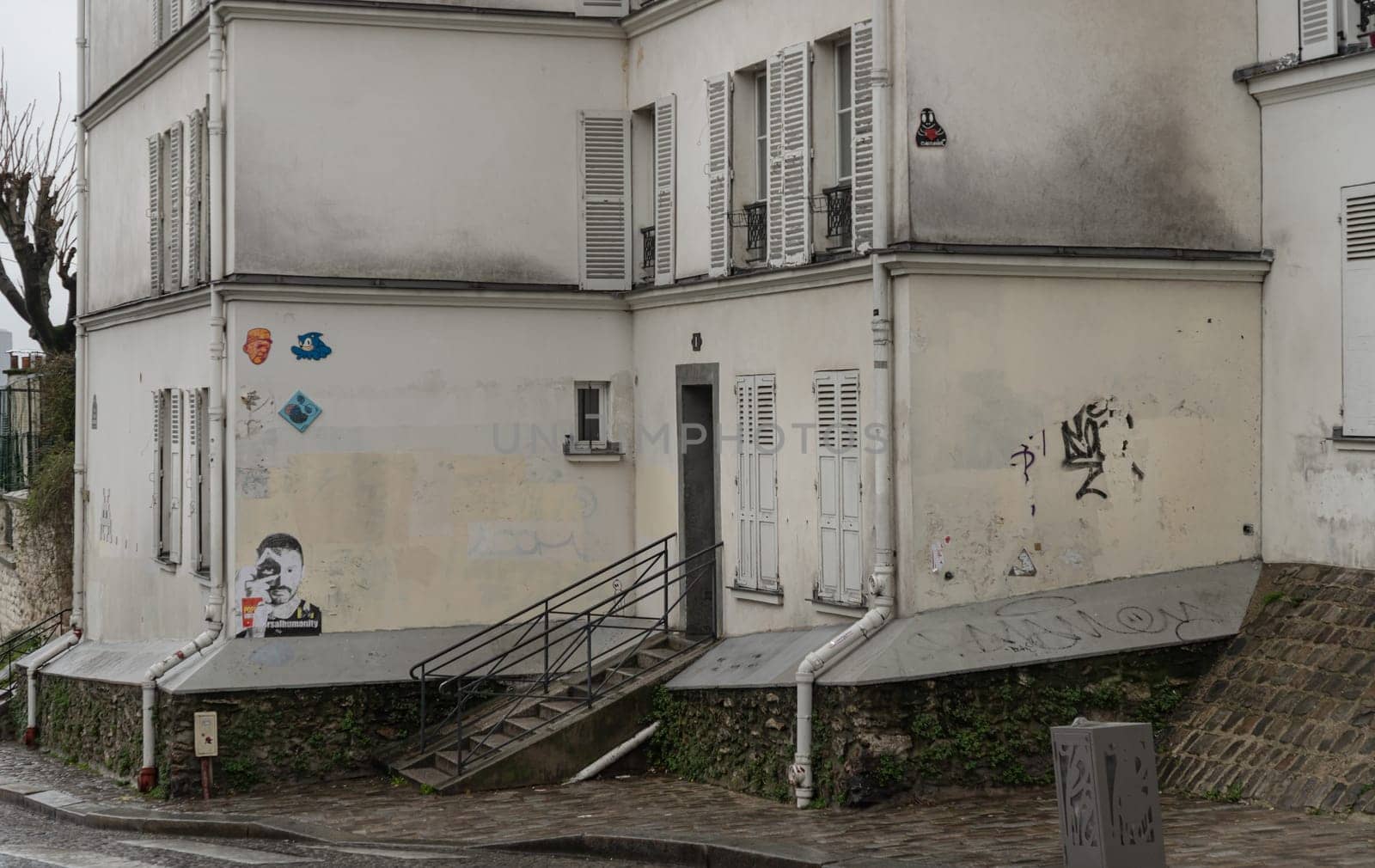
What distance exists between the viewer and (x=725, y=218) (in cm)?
1616

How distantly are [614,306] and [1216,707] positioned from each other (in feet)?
24.1

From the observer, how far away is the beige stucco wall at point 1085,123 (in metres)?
13.7

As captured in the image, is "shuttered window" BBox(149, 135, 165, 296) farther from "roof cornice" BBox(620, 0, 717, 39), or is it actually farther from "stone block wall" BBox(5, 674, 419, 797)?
"roof cornice" BBox(620, 0, 717, 39)

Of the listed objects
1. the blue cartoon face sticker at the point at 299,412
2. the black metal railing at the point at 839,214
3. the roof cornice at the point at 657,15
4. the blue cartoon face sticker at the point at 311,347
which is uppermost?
the roof cornice at the point at 657,15

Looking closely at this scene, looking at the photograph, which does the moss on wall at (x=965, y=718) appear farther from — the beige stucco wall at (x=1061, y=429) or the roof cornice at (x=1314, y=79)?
the roof cornice at (x=1314, y=79)

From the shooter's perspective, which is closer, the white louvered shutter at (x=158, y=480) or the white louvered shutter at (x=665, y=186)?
the white louvered shutter at (x=665, y=186)

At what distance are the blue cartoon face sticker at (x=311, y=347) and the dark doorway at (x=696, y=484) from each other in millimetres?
3380

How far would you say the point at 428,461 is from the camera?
17.4 m

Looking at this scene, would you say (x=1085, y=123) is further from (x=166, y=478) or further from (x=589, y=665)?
(x=166, y=478)

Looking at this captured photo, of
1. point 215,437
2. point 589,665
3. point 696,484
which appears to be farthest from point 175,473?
point 589,665

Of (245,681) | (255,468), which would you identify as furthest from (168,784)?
(255,468)

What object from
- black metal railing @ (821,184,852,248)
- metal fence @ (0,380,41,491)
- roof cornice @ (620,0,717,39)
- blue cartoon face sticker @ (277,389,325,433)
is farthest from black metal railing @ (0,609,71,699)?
black metal railing @ (821,184,852,248)

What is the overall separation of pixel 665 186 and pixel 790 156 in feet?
7.79

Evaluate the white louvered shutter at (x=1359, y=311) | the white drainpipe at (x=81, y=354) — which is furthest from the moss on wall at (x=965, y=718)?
the white drainpipe at (x=81, y=354)
